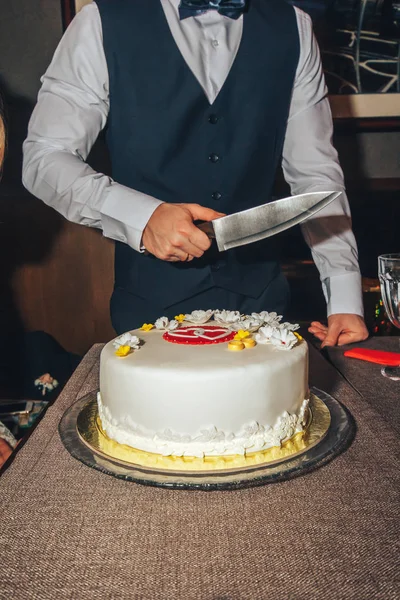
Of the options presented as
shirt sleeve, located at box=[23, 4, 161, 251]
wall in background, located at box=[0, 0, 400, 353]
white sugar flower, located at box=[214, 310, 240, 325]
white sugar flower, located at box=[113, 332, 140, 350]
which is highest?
shirt sleeve, located at box=[23, 4, 161, 251]

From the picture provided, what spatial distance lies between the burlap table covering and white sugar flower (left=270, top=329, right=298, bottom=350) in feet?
0.55

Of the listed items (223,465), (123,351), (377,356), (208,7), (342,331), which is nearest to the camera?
(223,465)

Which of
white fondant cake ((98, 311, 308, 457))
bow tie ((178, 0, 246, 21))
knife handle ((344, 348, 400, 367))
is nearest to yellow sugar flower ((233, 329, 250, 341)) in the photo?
white fondant cake ((98, 311, 308, 457))

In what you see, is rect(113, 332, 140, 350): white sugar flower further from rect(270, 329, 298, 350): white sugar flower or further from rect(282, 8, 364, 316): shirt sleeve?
rect(282, 8, 364, 316): shirt sleeve

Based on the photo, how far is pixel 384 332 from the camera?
2092 millimetres

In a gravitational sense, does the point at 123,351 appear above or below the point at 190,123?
below

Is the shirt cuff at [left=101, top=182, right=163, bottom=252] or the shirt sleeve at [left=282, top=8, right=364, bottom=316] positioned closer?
the shirt cuff at [left=101, top=182, right=163, bottom=252]

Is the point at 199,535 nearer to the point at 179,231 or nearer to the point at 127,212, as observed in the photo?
the point at 179,231

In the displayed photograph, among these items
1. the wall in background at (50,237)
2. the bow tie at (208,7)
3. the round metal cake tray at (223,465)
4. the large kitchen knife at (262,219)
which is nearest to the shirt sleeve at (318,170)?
the bow tie at (208,7)

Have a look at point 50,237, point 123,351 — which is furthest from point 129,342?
point 50,237

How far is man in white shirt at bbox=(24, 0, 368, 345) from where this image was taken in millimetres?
1391

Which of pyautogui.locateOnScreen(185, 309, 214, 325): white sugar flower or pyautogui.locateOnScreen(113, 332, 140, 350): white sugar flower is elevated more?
pyautogui.locateOnScreen(113, 332, 140, 350): white sugar flower

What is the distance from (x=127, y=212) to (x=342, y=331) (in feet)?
1.86

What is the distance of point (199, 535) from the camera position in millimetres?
591
